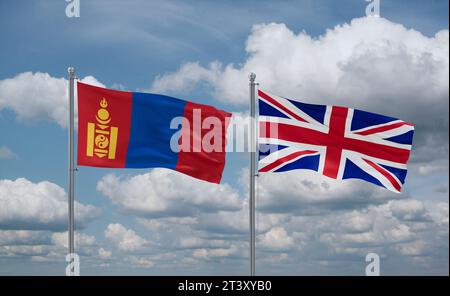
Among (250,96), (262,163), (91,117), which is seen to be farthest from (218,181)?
(91,117)

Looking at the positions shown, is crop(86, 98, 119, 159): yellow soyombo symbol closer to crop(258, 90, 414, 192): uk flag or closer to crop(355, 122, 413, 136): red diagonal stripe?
crop(258, 90, 414, 192): uk flag

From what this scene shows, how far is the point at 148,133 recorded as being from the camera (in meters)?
25.3

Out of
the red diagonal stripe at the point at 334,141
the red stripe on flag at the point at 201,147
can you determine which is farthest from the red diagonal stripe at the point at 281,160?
the red stripe on flag at the point at 201,147

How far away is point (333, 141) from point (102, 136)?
885 cm

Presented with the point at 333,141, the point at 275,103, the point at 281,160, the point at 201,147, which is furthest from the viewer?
the point at 333,141

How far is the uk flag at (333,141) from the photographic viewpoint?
26125mm

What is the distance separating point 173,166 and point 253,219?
11.4 feet

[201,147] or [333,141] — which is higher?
[333,141]

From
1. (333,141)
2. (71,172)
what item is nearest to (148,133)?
(71,172)

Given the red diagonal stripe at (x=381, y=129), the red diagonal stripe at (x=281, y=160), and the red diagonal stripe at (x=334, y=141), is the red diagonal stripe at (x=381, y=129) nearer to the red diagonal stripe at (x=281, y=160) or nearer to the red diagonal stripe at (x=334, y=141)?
the red diagonal stripe at (x=334, y=141)

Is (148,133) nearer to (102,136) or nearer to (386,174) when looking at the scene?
(102,136)

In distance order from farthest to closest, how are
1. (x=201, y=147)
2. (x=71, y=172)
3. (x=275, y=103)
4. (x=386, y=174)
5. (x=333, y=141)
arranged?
1. (x=386, y=174)
2. (x=333, y=141)
3. (x=275, y=103)
4. (x=201, y=147)
5. (x=71, y=172)
